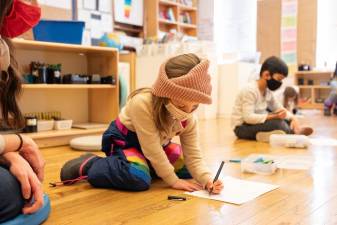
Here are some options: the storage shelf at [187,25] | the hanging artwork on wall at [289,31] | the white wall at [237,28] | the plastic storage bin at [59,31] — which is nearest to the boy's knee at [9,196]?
the plastic storage bin at [59,31]

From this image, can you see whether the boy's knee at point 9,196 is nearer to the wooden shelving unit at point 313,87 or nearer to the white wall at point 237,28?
the white wall at point 237,28

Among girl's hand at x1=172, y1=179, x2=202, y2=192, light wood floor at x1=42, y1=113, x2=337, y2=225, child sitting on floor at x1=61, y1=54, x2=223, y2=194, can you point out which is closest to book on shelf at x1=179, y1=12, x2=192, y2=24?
light wood floor at x1=42, y1=113, x2=337, y2=225

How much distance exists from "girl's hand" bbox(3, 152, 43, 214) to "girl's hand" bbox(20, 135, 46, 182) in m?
0.02

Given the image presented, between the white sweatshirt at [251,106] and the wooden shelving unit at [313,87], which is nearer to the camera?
the white sweatshirt at [251,106]

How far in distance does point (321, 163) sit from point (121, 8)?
3.50 metres

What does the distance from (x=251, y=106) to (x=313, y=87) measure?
3552 mm

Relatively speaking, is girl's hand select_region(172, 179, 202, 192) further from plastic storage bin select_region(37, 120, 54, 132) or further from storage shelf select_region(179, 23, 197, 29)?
storage shelf select_region(179, 23, 197, 29)

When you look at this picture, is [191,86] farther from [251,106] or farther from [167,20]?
[167,20]

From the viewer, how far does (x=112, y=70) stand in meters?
2.63

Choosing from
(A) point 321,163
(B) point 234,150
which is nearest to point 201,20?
(B) point 234,150

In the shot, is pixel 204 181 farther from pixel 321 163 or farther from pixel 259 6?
pixel 259 6

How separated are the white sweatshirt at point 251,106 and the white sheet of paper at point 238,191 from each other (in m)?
1.12

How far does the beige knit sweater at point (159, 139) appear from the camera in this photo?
1283 mm

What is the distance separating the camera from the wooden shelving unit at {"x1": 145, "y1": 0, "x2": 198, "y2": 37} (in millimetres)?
5008
